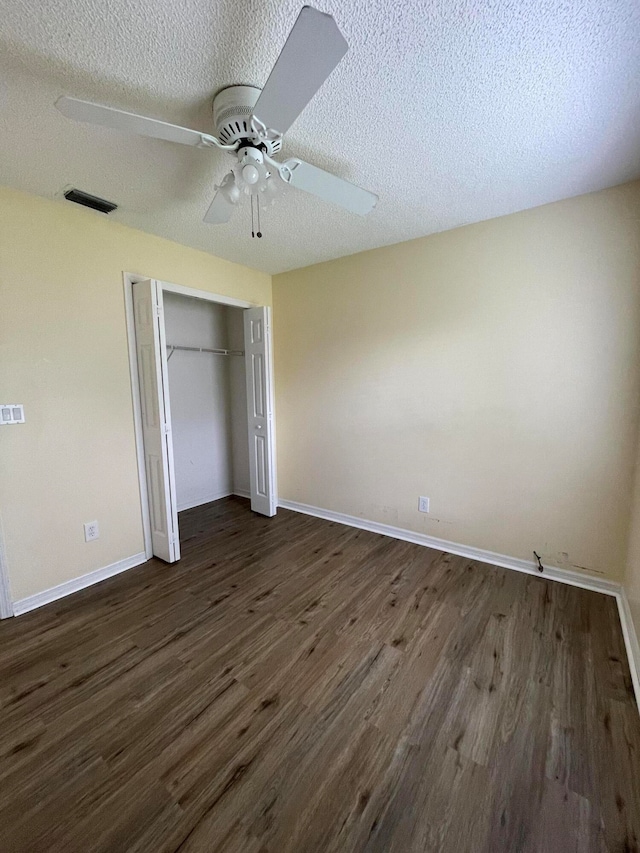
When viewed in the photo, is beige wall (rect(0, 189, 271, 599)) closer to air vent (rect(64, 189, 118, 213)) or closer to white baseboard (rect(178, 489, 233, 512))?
air vent (rect(64, 189, 118, 213))

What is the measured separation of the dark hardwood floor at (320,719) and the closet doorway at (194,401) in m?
0.89

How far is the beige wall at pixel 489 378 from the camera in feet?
7.11

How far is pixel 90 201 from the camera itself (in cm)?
217

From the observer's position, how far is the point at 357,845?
1.07 m

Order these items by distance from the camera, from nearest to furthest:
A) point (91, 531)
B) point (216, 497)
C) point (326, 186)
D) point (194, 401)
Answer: point (326, 186), point (91, 531), point (194, 401), point (216, 497)

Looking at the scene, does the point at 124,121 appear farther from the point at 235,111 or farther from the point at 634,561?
the point at 634,561

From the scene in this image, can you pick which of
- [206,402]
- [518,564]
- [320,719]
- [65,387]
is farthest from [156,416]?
[518,564]

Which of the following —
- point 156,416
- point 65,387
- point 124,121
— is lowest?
point 156,416

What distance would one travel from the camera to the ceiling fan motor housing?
4.37 ft

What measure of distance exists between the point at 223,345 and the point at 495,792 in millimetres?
4170

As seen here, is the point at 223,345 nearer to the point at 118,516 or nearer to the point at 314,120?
the point at 118,516

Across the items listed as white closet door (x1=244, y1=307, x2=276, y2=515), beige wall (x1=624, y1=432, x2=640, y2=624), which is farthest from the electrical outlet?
beige wall (x1=624, y1=432, x2=640, y2=624)

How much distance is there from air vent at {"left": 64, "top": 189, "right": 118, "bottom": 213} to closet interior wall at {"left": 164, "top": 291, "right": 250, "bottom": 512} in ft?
4.50

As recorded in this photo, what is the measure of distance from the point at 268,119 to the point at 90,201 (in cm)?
159
